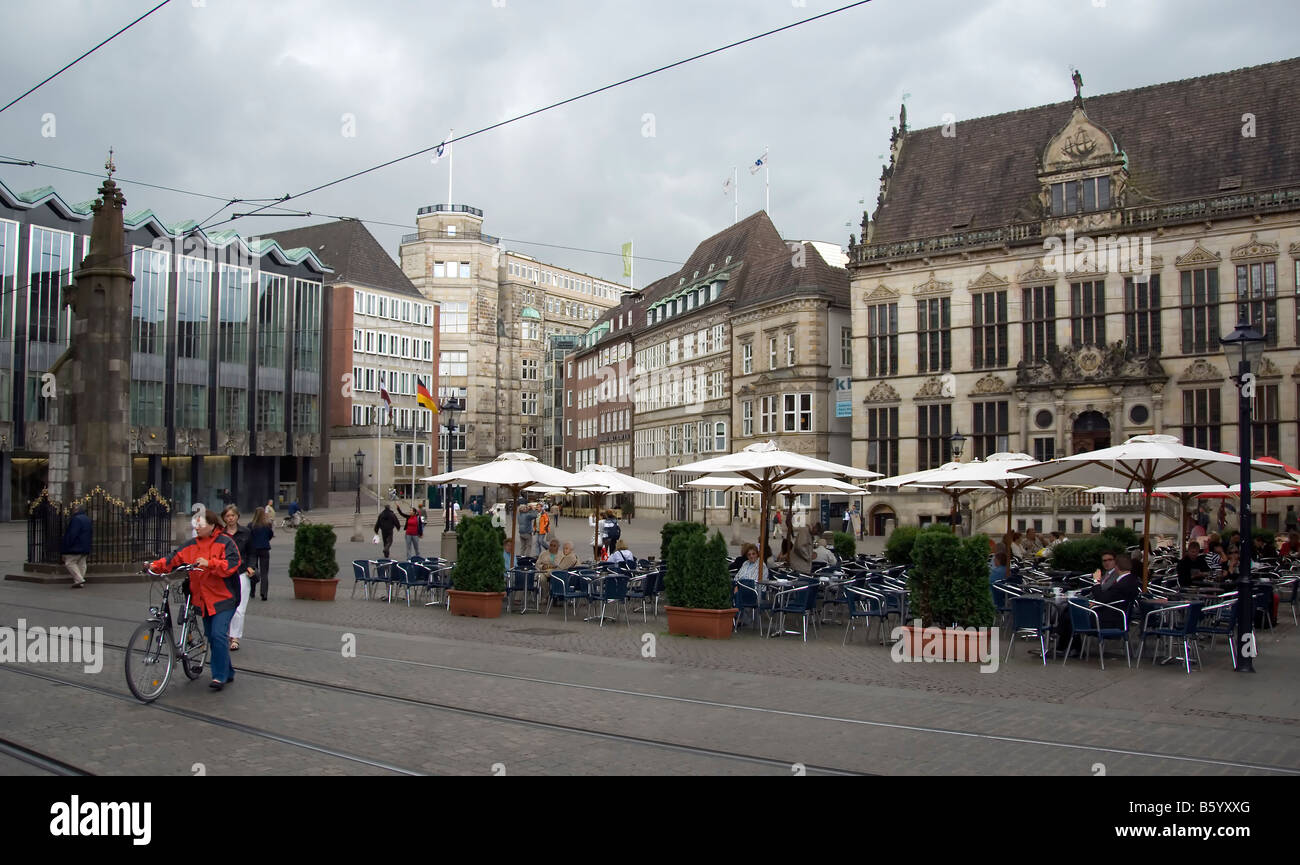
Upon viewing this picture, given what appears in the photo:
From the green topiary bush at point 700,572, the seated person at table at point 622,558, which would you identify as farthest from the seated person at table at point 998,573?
the seated person at table at point 622,558

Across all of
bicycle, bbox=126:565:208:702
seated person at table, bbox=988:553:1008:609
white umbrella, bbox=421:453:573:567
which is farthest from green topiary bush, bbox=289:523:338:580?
seated person at table, bbox=988:553:1008:609

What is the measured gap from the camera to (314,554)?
68.1ft

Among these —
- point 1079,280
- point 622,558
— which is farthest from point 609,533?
point 1079,280

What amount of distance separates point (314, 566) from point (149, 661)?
35.3 ft

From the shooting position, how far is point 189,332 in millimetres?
64312

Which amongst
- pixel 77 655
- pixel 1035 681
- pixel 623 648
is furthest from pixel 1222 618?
pixel 77 655

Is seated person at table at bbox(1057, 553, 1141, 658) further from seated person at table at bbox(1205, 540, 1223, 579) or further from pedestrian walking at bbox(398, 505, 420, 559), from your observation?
pedestrian walking at bbox(398, 505, 420, 559)

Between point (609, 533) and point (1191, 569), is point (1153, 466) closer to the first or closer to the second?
point (1191, 569)

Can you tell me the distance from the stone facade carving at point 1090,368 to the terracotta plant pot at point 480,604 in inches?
1263

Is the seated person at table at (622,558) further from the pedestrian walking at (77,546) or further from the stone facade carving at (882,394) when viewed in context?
the stone facade carving at (882,394)
